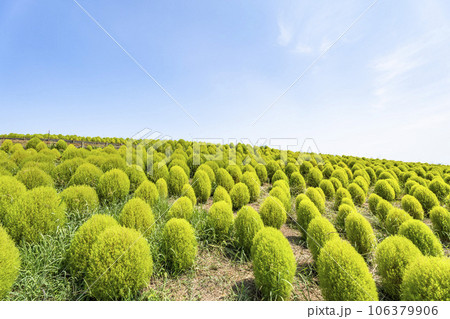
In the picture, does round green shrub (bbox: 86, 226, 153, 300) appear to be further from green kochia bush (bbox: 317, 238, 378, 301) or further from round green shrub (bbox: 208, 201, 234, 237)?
green kochia bush (bbox: 317, 238, 378, 301)

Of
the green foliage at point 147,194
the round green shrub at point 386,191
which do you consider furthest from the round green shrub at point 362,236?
the round green shrub at point 386,191

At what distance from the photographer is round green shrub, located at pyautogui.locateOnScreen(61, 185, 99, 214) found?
4457 millimetres

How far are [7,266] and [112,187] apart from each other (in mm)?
2794

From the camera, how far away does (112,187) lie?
5449mm

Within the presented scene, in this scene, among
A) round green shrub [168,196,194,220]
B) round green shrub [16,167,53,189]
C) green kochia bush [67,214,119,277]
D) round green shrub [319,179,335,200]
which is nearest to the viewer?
A: green kochia bush [67,214,119,277]

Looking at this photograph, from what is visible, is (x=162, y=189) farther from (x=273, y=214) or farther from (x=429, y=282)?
(x=429, y=282)

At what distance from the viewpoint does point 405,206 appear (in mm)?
7102

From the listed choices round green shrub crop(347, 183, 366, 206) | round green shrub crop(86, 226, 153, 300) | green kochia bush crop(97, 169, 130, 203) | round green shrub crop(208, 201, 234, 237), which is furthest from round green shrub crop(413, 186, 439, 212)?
green kochia bush crop(97, 169, 130, 203)

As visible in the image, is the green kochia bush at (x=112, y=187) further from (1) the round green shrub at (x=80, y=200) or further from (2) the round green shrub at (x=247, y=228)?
(2) the round green shrub at (x=247, y=228)

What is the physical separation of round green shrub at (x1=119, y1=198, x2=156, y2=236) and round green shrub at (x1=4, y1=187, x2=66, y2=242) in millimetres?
1029

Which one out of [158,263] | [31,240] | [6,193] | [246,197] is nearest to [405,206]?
[246,197]

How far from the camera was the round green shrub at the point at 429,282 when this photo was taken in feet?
8.52

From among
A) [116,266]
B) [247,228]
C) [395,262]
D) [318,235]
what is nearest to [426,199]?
[395,262]

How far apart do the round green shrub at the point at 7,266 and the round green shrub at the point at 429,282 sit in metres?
4.81
